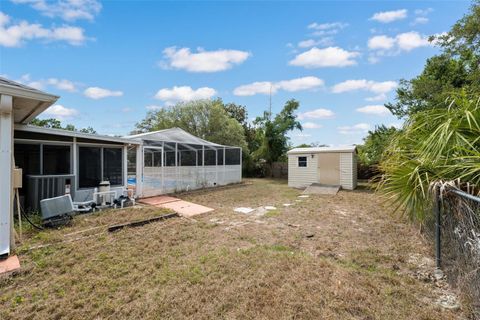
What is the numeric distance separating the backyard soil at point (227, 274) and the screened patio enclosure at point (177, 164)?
4.04 metres

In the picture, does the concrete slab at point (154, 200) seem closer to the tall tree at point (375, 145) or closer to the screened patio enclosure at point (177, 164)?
the screened patio enclosure at point (177, 164)

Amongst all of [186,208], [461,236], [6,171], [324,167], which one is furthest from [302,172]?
[6,171]

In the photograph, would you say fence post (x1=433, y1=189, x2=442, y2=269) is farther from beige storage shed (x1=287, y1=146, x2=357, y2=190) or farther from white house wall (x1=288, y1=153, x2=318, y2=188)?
white house wall (x1=288, y1=153, x2=318, y2=188)

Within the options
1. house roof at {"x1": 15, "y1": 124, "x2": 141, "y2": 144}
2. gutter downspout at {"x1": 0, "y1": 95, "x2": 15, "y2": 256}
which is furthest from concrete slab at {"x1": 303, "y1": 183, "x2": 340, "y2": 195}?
gutter downspout at {"x1": 0, "y1": 95, "x2": 15, "y2": 256}

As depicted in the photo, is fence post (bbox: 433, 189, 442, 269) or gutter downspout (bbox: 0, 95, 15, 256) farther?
gutter downspout (bbox: 0, 95, 15, 256)

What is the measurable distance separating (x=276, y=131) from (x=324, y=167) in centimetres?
565

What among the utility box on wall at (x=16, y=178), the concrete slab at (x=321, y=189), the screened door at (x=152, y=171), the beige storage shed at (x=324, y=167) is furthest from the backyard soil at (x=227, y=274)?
the beige storage shed at (x=324, y=167)

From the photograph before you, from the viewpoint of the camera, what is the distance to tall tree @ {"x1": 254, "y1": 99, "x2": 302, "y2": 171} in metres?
17.1

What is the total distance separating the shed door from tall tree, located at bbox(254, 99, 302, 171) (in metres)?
5.12

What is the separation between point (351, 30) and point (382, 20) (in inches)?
39.3

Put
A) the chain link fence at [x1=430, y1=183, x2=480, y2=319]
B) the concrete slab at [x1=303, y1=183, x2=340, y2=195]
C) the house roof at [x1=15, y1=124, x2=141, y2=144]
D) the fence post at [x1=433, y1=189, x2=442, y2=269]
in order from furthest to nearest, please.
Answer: the concrete slab at [x1=303, y1=183, x2=340, y2=195]
the house roof at [x1=15, y1=124, x2=141, y2=144]
the fence post at [x1=433, y1=189, x2=442, y2=269]
the chain link fence at [x1=430, y1=183, x2=480, y2=319]

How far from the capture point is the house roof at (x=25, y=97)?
332 centimetres

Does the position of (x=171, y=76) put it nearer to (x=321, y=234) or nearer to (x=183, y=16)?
(x=183, y=16)

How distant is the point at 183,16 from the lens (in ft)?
28.2
